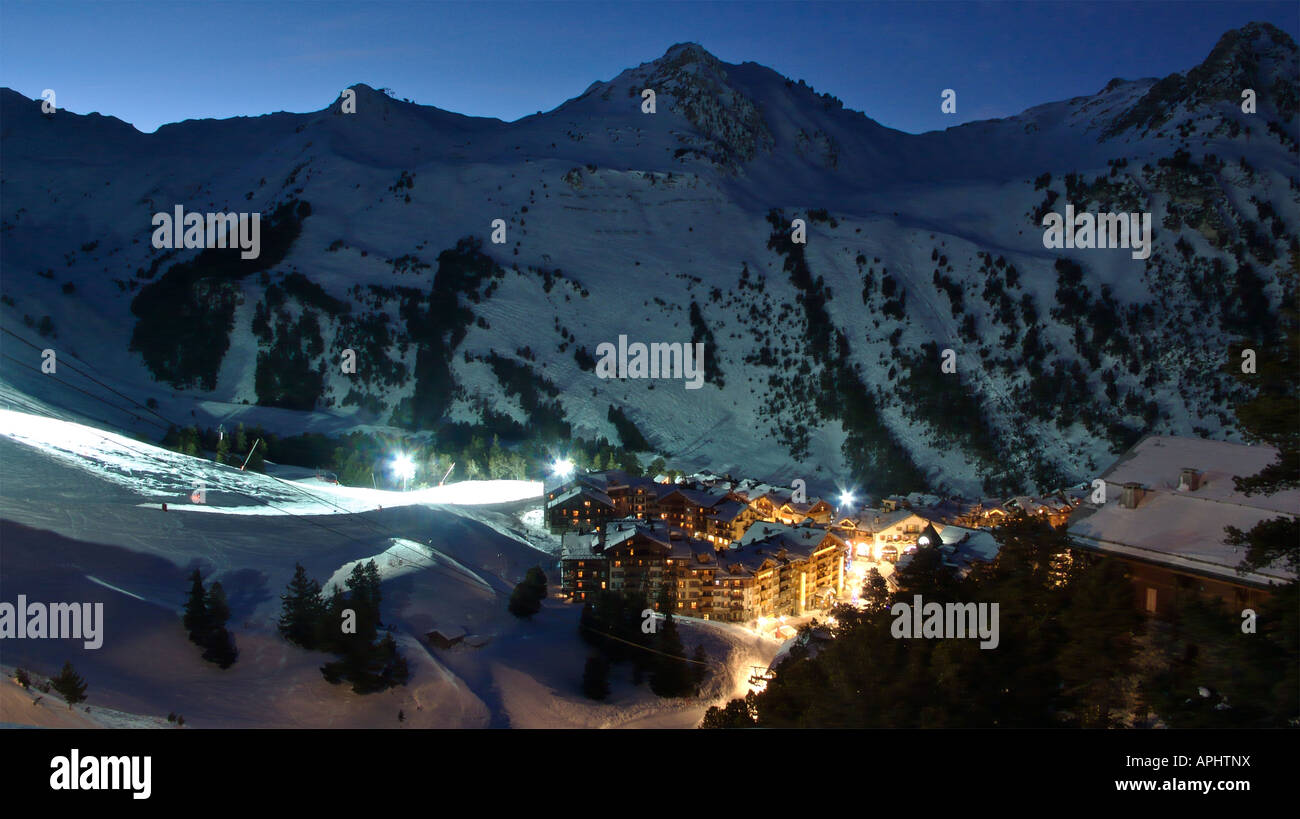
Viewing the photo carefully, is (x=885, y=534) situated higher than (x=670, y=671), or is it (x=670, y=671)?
(x=885, y=534)

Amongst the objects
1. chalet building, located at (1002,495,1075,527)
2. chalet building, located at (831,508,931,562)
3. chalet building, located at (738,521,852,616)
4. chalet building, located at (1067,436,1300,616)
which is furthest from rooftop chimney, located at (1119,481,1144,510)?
chalet building, located at (831,508,931,562)

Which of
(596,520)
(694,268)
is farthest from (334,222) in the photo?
(596,520)

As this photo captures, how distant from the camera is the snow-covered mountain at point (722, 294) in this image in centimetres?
6923

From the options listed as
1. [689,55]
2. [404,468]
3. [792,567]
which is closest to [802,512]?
[792,567]

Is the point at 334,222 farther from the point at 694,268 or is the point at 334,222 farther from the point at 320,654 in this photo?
the point at 320,654

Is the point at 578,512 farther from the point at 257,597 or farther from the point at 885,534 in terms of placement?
the point at 257,597

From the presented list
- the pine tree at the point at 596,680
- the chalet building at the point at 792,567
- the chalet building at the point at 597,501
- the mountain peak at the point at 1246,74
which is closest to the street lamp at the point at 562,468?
the chalet building at the point at 597,501

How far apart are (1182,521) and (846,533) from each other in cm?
3394

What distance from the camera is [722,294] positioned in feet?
283

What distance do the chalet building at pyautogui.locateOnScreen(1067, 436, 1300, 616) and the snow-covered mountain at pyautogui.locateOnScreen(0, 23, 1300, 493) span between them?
2053 inches

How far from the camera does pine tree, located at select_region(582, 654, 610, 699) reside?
2362 centimetres

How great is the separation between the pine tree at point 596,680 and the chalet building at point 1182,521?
51.3 feet

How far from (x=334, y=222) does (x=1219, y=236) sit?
108m
